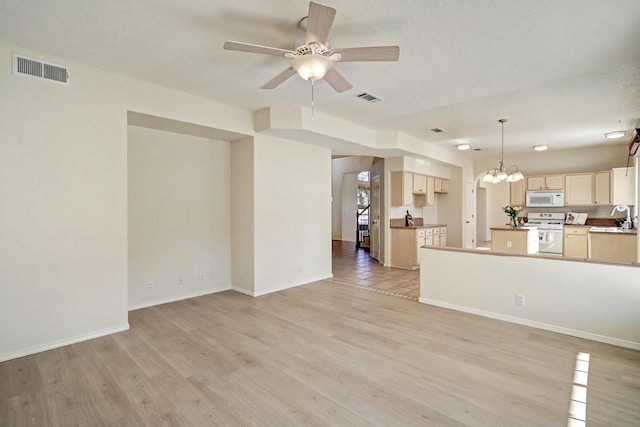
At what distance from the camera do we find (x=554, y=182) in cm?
780

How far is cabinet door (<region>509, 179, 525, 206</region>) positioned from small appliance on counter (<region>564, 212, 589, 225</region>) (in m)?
1.02

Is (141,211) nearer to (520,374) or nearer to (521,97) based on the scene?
(520,374)

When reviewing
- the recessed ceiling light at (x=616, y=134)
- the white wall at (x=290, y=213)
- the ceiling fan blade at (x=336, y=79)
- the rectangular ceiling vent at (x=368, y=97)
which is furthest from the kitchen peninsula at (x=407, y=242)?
the ceiling fan blade at (x=336, y=79)

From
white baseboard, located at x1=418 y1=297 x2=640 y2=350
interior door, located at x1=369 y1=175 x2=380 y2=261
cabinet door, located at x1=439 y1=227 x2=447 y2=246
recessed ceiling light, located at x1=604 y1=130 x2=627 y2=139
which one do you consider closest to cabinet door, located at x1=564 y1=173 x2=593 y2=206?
recessed ceiling light, located at x1=604 y1=130 x2=627 y2=139

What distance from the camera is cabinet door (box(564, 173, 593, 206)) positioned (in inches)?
287

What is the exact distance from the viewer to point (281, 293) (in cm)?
505

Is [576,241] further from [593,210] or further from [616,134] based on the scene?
[616,134]

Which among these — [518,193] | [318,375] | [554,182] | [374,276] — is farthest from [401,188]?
[318,375]

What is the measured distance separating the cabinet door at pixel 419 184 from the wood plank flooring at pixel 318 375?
13.6ft

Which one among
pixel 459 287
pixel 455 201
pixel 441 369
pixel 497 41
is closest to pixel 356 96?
pixel 497 41

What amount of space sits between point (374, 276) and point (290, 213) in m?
2.20

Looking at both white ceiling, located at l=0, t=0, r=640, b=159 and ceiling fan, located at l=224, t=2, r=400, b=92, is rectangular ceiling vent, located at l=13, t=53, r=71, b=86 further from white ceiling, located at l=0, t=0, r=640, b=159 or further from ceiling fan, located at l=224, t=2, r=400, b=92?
ceiling fan, located at l=224, t=2, r=400, b=92

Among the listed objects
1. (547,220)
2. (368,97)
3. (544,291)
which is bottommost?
(544,291)

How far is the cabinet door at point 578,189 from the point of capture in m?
7.30
